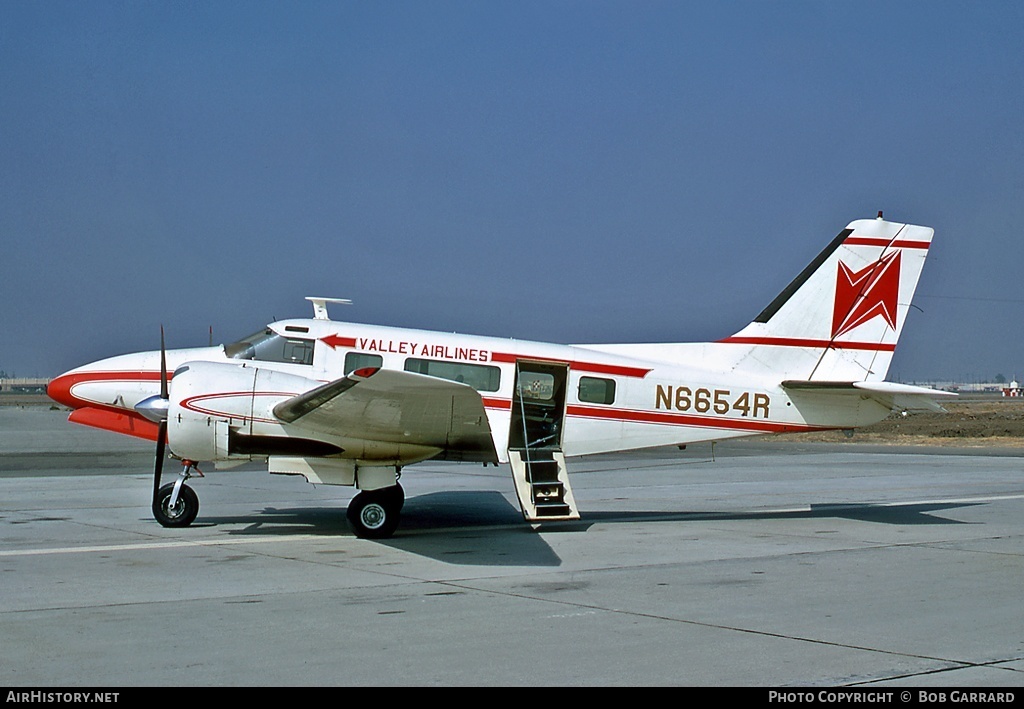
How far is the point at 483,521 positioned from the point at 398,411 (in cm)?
371

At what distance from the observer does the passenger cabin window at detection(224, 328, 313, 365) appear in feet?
47.6

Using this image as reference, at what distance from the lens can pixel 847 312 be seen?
15797mm

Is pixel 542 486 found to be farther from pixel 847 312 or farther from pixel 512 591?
pixel 847 312

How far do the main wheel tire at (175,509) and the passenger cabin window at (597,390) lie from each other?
5.81 meters

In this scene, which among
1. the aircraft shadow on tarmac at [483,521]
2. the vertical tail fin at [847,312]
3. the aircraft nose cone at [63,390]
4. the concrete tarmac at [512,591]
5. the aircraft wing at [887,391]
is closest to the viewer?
the concrete tarmac at [512,591]

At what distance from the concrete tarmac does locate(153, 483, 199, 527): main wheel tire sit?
0.90 ft

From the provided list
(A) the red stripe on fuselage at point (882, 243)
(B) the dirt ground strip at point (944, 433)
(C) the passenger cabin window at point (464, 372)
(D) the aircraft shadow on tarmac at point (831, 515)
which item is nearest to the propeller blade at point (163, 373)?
(C) the passenger cabin window at point (464, 372)

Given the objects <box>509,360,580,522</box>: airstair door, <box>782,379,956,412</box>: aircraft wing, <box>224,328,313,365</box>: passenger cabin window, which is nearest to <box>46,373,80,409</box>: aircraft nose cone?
<box>224,328,313,365</box>: passenger cabin window

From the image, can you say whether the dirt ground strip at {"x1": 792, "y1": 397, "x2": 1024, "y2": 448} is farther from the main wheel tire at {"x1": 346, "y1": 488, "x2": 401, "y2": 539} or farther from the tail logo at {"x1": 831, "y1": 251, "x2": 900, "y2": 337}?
the main wheel tire at {"x1": 346, "y1": 488, "x2": 401, "y2": 539}

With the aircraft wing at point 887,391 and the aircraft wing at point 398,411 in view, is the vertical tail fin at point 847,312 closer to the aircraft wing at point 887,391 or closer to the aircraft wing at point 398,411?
the aircraft wing at point 887,391

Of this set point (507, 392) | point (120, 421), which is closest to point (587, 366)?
point (507, 392)

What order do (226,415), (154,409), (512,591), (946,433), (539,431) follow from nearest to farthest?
(512,591), (226,415), (154,409), (539,431), (946,433)

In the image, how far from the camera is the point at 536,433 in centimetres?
1497

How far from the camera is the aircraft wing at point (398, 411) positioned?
11.7 m
